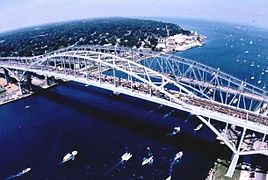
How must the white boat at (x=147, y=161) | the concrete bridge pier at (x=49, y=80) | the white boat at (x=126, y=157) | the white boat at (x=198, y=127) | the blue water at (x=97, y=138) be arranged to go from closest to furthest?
1. the blue water at (x=97, y=138)
2. the white boat at (x=147, y=161)
3. the white boat at (x=126, y=157)
4. the white boat at (x=198, y=127)
5. the concrete bridge pier at (x=49, y=80)

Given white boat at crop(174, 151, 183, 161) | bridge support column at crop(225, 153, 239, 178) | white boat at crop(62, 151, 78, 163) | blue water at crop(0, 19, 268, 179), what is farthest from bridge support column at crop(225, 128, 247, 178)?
white boat at crop(62, 151, 78, 163)

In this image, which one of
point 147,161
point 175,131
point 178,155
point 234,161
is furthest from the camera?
point 175,131

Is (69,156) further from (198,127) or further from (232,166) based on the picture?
(232,166)

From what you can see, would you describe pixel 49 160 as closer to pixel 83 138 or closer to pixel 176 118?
pixel 83 138

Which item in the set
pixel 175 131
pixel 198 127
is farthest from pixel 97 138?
pixel 198 127

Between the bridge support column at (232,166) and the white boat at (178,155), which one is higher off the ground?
the bridge support column at (232,166)

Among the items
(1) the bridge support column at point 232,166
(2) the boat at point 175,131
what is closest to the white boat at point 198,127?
(2) the boat at point 175,131

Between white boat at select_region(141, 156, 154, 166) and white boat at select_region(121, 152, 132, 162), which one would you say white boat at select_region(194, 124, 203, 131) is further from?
white boat at select_region(121, 152, 132, 162)

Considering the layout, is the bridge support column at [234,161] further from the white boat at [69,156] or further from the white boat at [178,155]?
the white boat at [69,156]
